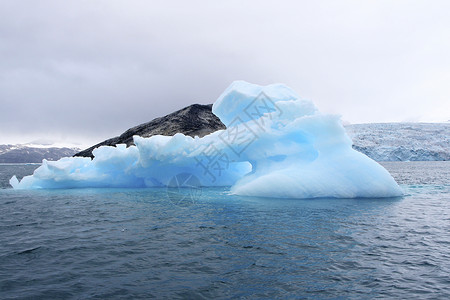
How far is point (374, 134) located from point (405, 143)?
843cm

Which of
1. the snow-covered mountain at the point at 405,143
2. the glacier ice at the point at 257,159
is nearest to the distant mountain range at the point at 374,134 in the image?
the snow-covered mountain at the point at 405,143

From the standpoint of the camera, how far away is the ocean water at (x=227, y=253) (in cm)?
489

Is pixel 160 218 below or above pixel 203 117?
below

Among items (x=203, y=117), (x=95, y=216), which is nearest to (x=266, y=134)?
(x=95, y=216)

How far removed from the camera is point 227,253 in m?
6.66

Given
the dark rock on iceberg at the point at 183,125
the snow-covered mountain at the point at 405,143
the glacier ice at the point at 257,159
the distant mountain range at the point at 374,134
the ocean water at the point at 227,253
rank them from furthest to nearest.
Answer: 1. the snow-covered mountain at the point at 405,143
2. the distant mountain range at the point at 374,134
3. the dark rock on iceberg at the point at 183,125
4. the glacier ice at the point at 257,159
5. the ocean water at the point at 227,253

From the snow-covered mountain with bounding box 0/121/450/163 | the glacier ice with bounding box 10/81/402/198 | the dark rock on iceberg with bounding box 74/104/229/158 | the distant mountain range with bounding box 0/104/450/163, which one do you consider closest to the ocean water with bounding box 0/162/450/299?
the glacier ice with bounding box 10/81/402/198

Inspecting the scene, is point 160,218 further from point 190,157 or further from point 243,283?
point 190,157

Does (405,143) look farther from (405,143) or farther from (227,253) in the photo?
(227,253)

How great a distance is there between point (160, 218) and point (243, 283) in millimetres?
5809

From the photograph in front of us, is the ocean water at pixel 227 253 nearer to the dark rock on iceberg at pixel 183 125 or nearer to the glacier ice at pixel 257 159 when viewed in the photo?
the glacier ice at pixel 257 159

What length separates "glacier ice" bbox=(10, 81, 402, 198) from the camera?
48.3ft

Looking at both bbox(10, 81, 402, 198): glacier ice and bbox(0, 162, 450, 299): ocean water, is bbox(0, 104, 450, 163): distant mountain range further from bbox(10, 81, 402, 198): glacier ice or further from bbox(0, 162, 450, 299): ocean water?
bbox(0, 162, 450, 299): ocean water

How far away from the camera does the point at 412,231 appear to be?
838 centimetres
